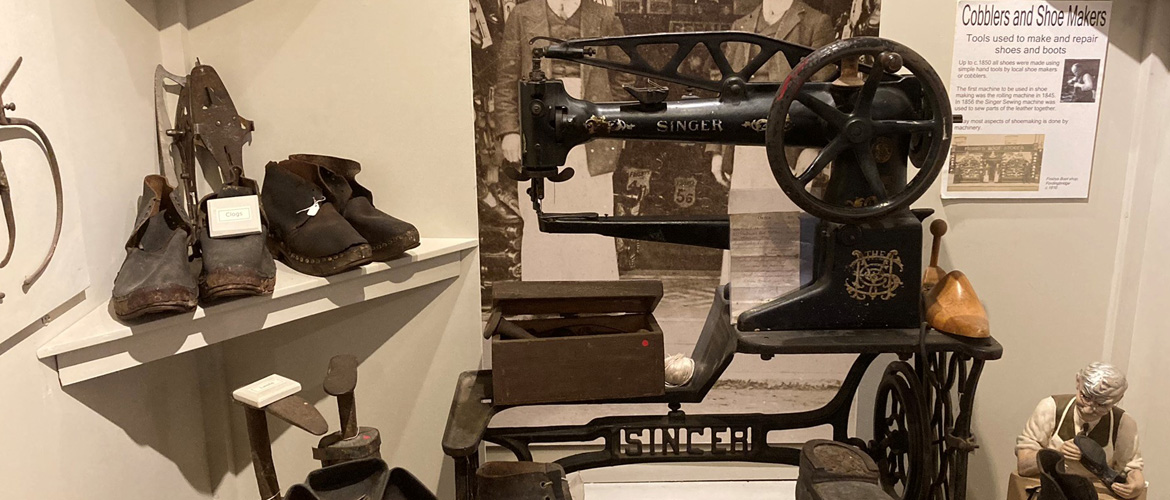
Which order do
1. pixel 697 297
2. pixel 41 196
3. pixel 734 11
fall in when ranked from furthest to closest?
1. pixel 697 297
2. pixel 734 11
3. pixel 41 196

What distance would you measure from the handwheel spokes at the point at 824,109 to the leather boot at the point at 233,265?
0.98 metres

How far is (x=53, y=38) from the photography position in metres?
1.13

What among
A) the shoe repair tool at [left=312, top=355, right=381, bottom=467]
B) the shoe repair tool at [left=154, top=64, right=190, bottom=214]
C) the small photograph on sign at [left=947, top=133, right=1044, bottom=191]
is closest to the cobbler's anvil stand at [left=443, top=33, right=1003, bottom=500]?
the shoe repair tool at [left=312, top=355, right=381, bottom=467]

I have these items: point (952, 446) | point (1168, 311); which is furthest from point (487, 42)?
point (1168, 311)

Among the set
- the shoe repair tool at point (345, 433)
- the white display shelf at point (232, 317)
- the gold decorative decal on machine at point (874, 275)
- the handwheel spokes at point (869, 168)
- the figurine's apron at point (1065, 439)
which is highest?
the handwheel spokes at point (869, 168)

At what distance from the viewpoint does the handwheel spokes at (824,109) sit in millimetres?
1157

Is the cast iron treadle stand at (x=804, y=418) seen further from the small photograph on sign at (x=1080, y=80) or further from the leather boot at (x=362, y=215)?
the small photograph on sign at (x=1080, y=80)

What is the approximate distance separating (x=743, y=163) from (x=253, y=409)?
1.12 metres

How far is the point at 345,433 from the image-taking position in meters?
1.17

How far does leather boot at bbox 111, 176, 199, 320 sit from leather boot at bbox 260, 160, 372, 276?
17 centimetres

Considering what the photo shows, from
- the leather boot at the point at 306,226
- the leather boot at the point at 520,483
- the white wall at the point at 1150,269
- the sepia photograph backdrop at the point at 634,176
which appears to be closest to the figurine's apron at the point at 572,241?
the sepia photograph backdrop at the point at 634,176

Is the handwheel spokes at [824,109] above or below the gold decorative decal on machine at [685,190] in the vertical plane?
above

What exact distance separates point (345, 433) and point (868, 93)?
1.01 metres

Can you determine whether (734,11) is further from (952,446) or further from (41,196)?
(41,196)
